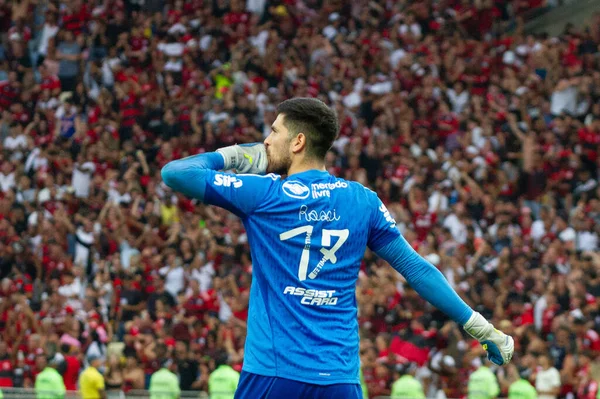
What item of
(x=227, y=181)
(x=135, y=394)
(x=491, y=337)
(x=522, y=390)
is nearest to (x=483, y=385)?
(x=522, y=390)

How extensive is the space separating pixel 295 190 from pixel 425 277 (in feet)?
2.23

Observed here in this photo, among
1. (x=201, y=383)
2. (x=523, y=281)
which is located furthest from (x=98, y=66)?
(x=523, y=281)

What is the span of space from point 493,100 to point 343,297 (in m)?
15.4

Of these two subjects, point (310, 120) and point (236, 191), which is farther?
point (310, 120)

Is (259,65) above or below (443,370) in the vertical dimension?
above

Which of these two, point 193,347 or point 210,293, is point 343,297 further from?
point 210,293

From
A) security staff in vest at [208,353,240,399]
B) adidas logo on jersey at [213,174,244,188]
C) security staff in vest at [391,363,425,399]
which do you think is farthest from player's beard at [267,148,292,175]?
security staff in vest at [391,363,425,399]

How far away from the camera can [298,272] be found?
435cm

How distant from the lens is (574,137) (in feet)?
58.4

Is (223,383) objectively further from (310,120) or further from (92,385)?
(310,120)

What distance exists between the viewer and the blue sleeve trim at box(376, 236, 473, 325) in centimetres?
462

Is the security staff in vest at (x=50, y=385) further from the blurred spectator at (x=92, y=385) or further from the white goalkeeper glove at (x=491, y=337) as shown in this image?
the white goalkeeper glove at (x=491, y=337)

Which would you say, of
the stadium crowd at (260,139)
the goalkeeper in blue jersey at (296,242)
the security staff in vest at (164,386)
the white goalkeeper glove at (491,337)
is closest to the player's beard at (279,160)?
the goalkeeper in blue jersey at (296,242)

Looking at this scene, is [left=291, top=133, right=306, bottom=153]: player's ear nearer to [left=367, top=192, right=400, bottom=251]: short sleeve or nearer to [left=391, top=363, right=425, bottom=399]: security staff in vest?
[left=367, top=192, right=400, bottom=251]: short sleeve
